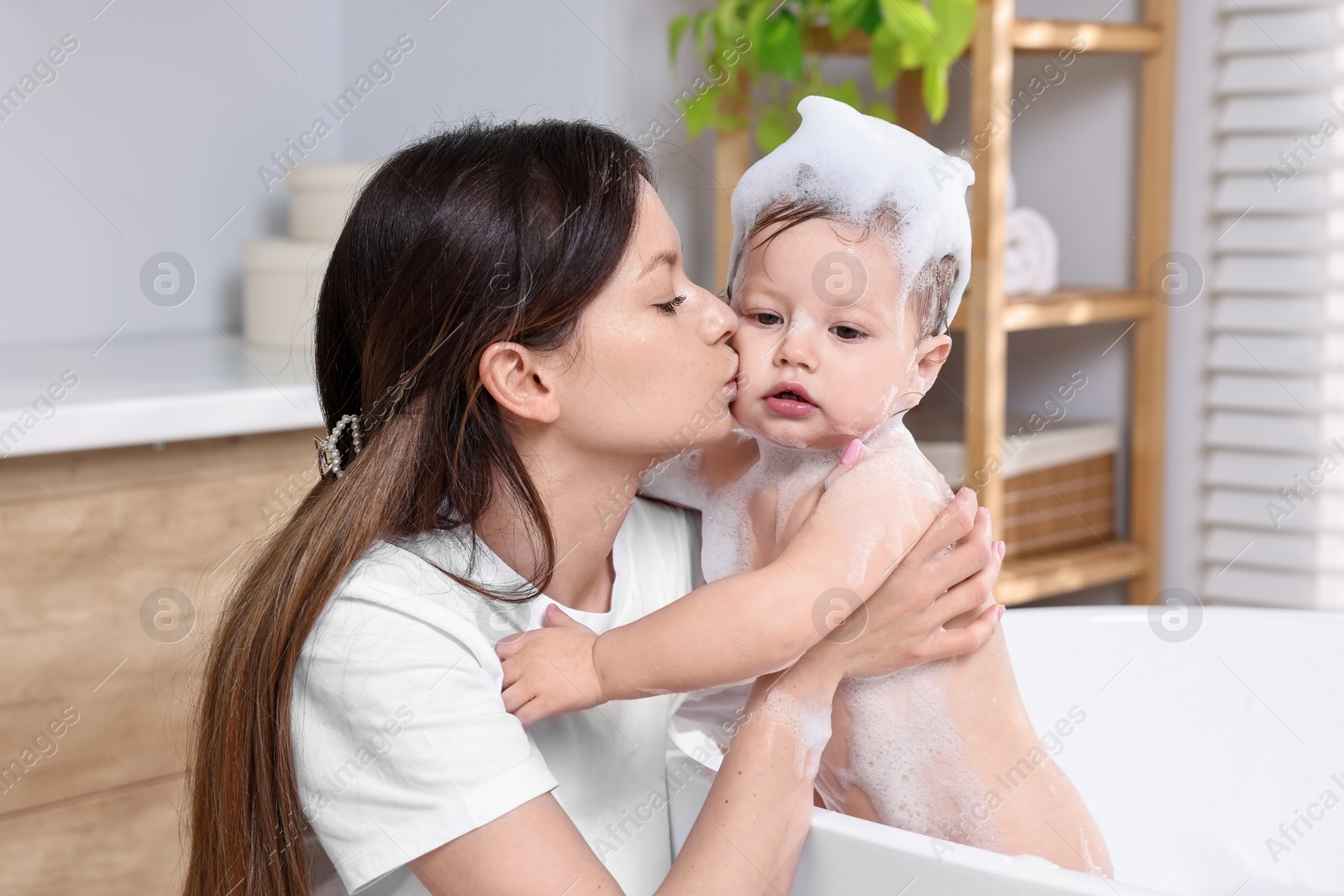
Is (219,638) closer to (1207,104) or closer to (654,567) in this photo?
(654,567)

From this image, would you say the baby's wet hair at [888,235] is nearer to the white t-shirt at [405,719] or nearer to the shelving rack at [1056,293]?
the white t-shirt at [405,719]

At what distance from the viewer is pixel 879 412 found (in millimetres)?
1019

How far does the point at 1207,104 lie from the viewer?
2.18m

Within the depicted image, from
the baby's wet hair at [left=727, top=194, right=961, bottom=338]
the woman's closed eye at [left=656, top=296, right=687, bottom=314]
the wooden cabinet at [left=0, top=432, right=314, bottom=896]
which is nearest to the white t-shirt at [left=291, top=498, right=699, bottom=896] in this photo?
the woman's closed eye at [left=656, top=296, right=687, bottom=314]

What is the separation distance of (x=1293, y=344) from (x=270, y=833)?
183cm

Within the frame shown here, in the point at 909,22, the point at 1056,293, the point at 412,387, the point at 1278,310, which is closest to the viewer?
the point at 412,387

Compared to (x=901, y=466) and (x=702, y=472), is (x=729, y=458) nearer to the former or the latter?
A: (x=702, y=472)

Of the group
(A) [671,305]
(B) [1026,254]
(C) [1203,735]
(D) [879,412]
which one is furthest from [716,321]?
(B) [1026,254]

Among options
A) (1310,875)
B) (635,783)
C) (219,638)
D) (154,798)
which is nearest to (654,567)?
(635,783)

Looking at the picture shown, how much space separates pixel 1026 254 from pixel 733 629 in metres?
1.47

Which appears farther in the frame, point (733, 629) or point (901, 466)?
point (901, 466)

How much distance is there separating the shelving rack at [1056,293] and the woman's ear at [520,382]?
1.17 metres

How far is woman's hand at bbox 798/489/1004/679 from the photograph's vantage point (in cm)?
97

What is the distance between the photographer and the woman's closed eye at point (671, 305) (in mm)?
989
